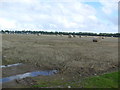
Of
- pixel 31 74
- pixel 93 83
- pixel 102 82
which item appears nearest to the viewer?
pixel 93 83

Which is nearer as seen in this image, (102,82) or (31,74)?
(102,82)

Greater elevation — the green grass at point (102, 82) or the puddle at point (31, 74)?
the green grass at point (102, 82)

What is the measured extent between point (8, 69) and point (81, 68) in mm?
6389

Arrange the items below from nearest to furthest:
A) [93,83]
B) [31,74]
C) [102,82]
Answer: [93,83]
[102,82]
[31,74]

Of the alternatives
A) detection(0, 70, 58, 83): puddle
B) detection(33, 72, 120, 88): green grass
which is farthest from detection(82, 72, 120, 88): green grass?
detection(0, 70, 58, 83): puddle

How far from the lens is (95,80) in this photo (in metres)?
12.0

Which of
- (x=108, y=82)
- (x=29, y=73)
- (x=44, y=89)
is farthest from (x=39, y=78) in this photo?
(x=108, y=82)

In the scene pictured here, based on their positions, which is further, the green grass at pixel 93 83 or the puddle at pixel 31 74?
the puddle at pixel 31 74

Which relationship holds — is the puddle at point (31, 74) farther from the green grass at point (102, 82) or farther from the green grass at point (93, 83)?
the green grass at point (102, 82)

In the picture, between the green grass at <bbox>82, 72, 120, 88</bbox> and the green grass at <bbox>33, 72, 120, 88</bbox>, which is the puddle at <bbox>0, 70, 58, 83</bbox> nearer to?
the green grass at <bbox>33, 72, 120, 88</bbox>

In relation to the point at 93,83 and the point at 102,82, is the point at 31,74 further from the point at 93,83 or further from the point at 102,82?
the point at 102,82

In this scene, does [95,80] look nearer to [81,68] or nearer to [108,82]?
Result: [108,82]

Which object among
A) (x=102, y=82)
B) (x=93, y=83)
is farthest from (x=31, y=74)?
(x=102, y=82)

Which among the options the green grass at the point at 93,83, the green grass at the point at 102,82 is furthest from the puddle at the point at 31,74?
the green grass at the point at 102,82
